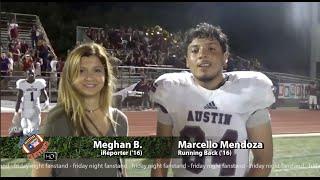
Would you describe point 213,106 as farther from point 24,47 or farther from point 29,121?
point 24,47

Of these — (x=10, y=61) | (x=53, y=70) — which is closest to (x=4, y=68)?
(x=10, y=61)

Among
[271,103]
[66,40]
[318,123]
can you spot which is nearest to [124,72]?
[66,40]

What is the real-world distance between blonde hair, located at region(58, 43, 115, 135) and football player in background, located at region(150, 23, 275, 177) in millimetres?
646

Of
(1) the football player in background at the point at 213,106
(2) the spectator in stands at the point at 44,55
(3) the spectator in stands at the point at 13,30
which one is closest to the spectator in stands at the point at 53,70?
(2) the spectator in stands at the point at 44,55

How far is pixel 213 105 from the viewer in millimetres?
3385

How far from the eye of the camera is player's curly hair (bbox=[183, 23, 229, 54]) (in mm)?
3482

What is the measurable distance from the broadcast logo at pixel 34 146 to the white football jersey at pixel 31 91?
26 cm

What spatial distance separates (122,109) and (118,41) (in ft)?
1.82

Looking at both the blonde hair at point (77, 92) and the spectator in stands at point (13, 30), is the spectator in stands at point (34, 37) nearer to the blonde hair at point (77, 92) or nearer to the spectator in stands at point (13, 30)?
the spectator in stands at point (13, 30)

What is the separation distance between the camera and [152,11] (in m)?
3.65

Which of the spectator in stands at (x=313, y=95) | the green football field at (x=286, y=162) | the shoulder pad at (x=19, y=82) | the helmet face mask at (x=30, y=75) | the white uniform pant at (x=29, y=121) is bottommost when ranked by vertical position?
the green football field at (x=286, y=162)

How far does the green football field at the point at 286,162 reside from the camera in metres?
3.58

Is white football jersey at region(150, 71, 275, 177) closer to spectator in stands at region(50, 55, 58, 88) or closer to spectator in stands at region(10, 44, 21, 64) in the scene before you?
spectator in stands at region(50, 55, 58, 88)

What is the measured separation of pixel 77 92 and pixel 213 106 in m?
1.14
